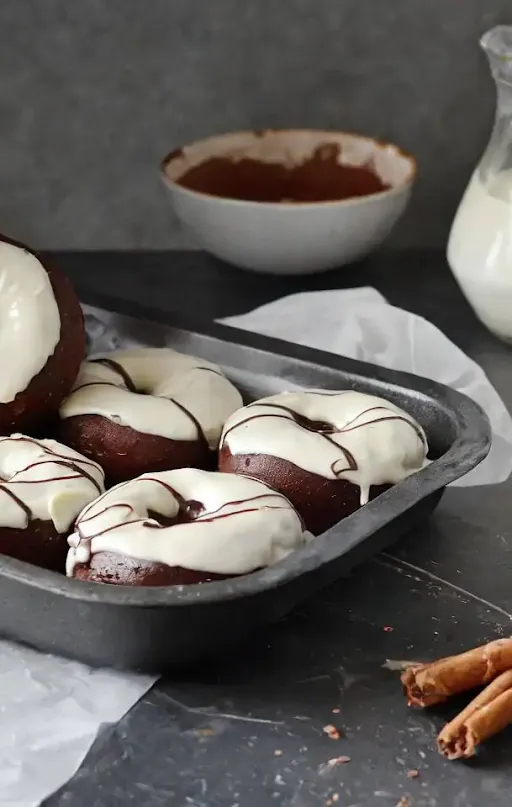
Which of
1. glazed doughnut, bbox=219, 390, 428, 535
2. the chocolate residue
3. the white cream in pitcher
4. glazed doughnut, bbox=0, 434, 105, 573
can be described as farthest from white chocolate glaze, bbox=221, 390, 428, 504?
the chocolate residue

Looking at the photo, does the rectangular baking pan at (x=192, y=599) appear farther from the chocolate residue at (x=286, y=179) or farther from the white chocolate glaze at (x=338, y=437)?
the chocolate residue at (x=286, y=179)

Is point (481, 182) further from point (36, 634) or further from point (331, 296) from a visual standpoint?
point (36, 634)

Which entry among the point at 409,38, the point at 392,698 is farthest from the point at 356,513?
the point at 409,38

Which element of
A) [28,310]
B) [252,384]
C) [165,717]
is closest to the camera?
[165,717]

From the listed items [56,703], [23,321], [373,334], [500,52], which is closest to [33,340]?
[23,321]

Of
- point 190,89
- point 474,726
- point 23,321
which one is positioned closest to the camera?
point 474,726

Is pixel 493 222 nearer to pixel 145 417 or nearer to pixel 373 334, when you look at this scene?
pixel 373 334
